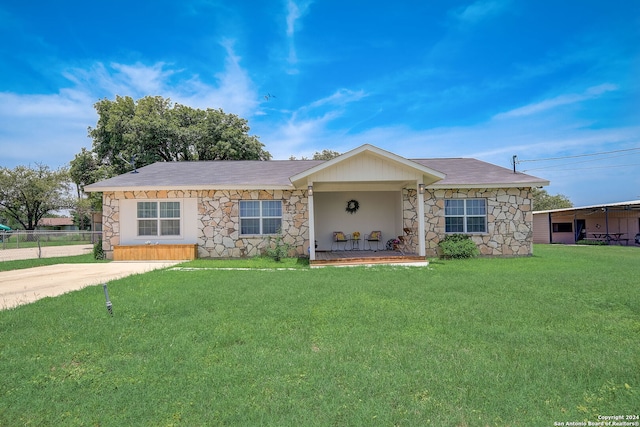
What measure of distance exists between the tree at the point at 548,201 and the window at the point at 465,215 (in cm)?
4271

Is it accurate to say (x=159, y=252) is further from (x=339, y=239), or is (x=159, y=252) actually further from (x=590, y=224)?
(x=590, y=224)

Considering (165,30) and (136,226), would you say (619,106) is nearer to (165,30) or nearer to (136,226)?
(165,30)

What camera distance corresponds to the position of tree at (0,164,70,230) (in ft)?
118

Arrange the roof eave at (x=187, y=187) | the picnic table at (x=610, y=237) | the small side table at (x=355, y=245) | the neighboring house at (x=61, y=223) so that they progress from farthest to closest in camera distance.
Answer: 1. the neighboring house at (x=61, y=223)
2. the picnic table at (x=610, y=237)
3. the small side table at (x=355, y=245)
4. the roof eave at (x=187, y=187)

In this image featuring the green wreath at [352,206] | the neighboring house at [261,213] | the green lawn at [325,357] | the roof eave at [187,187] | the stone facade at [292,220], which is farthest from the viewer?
the green wreath at [352,206]

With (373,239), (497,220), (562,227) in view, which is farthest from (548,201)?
(373,239)

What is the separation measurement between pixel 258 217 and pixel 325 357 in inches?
395

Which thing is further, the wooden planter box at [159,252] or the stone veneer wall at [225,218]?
the stone veneer wall at [225,218]

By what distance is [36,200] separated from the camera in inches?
1457

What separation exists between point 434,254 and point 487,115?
36.8ft

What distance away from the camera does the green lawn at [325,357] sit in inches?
113

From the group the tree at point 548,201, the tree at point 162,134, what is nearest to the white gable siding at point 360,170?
the tree at point 162,134

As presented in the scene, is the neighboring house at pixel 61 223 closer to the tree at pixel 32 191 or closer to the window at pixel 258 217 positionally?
the tree at pixel 32 191

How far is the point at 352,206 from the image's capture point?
15.7 meters
